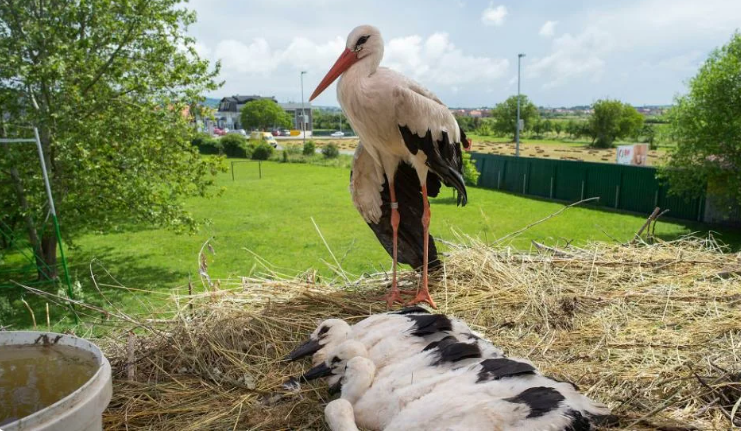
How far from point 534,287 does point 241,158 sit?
44566mm

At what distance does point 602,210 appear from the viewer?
19.8m

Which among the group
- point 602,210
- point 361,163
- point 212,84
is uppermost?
point 212,84

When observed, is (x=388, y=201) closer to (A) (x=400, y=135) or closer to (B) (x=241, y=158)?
(A) (x=400, y=135)

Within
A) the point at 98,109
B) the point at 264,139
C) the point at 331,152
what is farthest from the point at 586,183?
the point at 264,139

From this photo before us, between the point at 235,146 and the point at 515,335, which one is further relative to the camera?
the point at 235,146

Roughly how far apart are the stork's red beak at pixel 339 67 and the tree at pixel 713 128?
12993 millimetres

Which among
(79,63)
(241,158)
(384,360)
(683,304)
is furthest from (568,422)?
(241,158)

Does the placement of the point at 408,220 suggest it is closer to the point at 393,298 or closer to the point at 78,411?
the point at 393,298

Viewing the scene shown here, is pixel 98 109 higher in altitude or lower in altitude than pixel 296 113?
lower

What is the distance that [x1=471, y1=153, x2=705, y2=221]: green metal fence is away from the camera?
18000 mm

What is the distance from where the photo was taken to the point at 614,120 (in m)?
49.5

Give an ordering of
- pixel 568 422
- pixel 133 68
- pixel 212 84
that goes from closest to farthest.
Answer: pixel 568 422 < pixel 133 68 < pixel 212 84

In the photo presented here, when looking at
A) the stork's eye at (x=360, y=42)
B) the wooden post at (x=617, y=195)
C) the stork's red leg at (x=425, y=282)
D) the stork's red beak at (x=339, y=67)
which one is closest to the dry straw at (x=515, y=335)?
the stork's red leg at (x=425, y=282)

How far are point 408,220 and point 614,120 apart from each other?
51.6m
